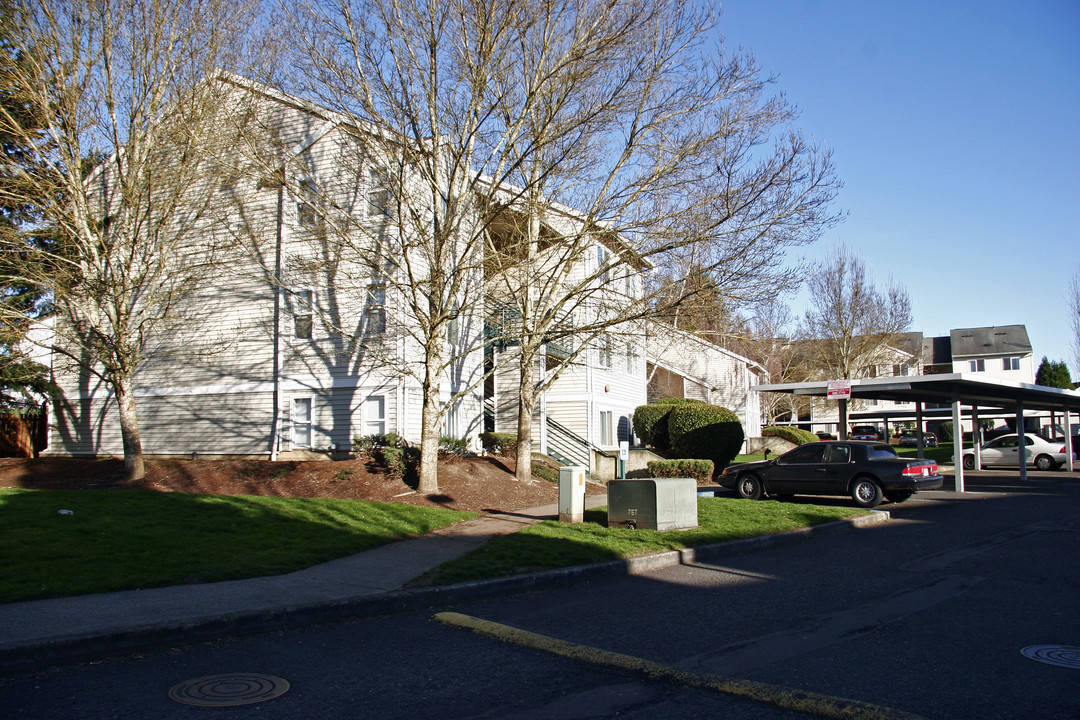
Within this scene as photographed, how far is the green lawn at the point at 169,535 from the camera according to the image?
8344 mm

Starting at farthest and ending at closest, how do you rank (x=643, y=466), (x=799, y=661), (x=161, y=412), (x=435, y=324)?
(x=643, y=466) → (x=161, y=412) → (x=435, y=324) → (x=799, y=661)

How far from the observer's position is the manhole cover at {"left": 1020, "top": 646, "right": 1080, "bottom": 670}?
5.68 metres

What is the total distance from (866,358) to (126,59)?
36348 mm

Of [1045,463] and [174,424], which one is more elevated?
[174,424]

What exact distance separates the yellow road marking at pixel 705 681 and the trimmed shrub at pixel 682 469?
51.5 feet

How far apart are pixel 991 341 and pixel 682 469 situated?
2592 inches

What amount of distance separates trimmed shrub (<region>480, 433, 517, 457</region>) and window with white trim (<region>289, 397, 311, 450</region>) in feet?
16.7

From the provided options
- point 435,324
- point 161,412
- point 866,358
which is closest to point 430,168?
point 435,324

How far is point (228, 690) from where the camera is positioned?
5367mm

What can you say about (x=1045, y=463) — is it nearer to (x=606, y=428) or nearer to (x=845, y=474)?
(x=606, y=428)

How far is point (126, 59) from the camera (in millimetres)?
17375

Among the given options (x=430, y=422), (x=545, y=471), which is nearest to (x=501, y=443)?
(x=545, y=471)

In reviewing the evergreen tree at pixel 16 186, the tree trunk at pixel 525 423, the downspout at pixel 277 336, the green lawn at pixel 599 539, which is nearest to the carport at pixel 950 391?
the green lawn at pixel 599 539

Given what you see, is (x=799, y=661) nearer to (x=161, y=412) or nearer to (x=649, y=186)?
(x=649, y=186)
